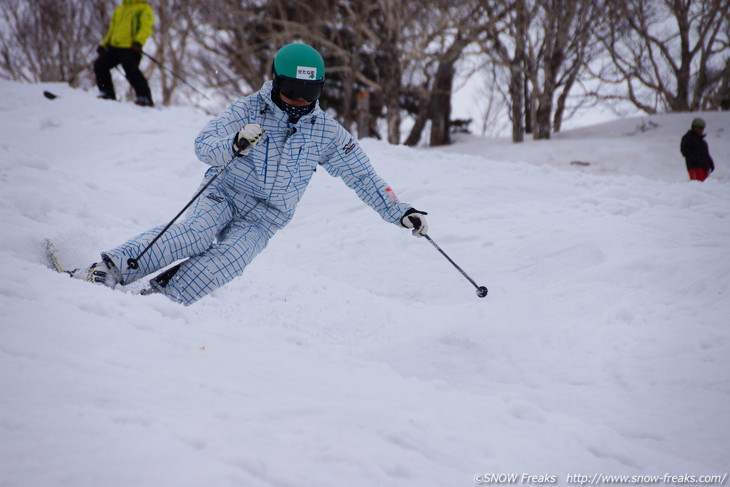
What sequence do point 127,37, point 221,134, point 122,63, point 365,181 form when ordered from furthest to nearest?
point 122,63 → point 127,37 → point 365,181 → point 221,134

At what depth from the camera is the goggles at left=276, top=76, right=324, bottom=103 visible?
9.71ft

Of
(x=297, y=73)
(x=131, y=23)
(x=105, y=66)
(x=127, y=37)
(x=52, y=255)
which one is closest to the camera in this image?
(x=297, y=73)

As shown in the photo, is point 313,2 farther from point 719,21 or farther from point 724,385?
point 724,385

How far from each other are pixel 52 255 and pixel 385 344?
208 cm

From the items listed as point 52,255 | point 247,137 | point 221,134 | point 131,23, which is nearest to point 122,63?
point 131,23

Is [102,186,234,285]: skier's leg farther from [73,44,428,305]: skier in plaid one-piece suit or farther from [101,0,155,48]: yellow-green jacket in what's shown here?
[101,0,155,48]: yellow-green jacket

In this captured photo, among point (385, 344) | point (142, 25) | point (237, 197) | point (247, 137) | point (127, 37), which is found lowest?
point (385, 344)

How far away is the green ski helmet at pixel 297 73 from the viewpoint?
9.68 feet

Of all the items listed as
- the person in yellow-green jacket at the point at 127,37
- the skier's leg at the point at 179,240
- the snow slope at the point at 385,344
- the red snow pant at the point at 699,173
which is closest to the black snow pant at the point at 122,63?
the person in yellow-green jacket at the point at 127,37

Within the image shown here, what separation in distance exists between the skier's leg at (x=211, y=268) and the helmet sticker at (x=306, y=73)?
96cm

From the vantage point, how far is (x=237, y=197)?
3271mm

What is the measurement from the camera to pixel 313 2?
58.0ft

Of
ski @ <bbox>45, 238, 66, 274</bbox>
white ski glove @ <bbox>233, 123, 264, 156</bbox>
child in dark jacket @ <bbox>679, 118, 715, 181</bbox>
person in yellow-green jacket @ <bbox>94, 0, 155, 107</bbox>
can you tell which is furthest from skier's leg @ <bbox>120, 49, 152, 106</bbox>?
child in dark jacket @ <bbox>679, 118, 715, 181</bbox>

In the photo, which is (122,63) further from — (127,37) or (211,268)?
(211,268)
